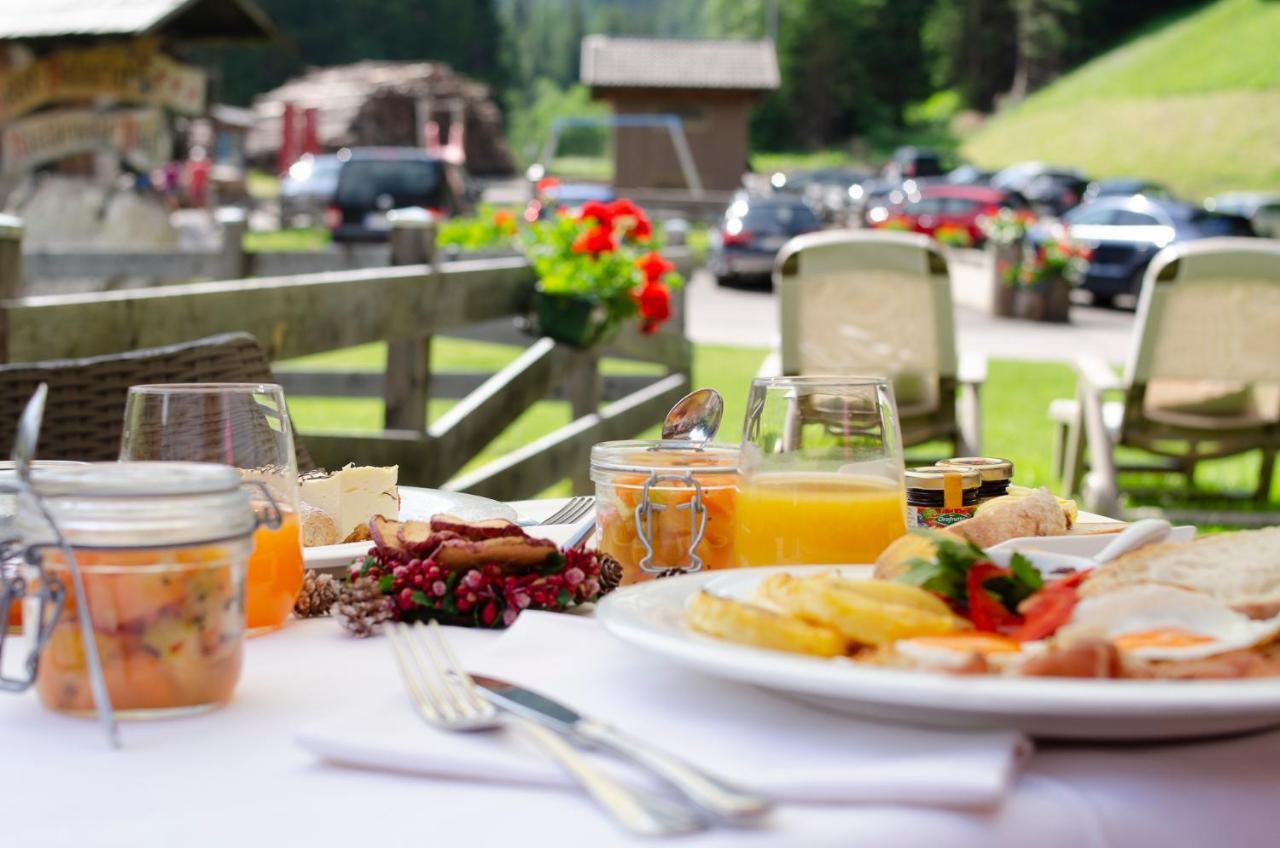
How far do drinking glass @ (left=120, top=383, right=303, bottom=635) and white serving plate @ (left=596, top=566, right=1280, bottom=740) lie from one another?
364 mm

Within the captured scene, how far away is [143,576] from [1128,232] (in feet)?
73.2

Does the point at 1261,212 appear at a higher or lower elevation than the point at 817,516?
lower

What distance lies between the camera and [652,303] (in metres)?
6.12

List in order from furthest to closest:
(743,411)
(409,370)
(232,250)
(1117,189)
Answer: (1117,189), (743,411), (232,250), (409,370)

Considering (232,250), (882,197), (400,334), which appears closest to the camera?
(400,334)

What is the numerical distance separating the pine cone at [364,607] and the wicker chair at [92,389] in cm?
140

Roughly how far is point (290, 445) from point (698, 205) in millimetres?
30984

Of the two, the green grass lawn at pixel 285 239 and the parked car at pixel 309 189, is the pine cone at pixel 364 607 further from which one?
the parked car at pixel 309 189

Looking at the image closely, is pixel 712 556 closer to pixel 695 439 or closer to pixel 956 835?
pixel 695 439

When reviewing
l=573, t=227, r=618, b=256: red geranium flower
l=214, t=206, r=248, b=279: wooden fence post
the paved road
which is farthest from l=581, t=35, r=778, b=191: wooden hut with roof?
l=573, t=227, r=618, b=256: red geranium flower

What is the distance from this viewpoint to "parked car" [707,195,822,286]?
24.0 meters

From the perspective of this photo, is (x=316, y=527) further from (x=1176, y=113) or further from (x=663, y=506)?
(x=1176, y=113)

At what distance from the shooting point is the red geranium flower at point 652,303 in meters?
6.08

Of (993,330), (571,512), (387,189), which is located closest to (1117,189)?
(993,330)
